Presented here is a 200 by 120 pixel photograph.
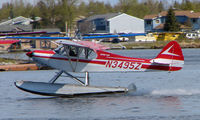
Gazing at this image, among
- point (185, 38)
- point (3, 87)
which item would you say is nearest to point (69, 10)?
point (185, 38)

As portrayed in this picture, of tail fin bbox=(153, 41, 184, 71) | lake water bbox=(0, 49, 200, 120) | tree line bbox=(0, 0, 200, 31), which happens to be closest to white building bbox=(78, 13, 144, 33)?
tree line bbox=(0, 0, 200, 31)

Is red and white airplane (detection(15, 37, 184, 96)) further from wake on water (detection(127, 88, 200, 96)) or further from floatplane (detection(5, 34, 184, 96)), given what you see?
wake on water (detection(127, 88, 200, 96))

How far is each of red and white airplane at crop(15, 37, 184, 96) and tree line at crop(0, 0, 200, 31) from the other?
37.2 metres

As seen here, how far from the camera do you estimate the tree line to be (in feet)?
209

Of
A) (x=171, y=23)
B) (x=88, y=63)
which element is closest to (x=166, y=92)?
(x=88, y=63)

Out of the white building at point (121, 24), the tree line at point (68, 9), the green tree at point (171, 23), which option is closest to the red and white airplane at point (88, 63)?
the tree line at point (68, 9)

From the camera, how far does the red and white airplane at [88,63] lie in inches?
457

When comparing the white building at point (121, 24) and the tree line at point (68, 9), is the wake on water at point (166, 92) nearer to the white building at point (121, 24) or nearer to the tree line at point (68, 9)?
the tree line at point (68, 9)

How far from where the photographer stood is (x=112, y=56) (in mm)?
11758

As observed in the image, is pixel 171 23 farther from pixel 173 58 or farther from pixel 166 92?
pixel 173 58

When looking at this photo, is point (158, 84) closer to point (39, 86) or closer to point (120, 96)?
Answer: point (120, 96)

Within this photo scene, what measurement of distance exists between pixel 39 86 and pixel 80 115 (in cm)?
255

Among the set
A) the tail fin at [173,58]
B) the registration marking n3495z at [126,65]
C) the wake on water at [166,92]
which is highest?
the tail fin at [173,58]

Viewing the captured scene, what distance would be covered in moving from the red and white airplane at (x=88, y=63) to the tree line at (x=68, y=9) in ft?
122
